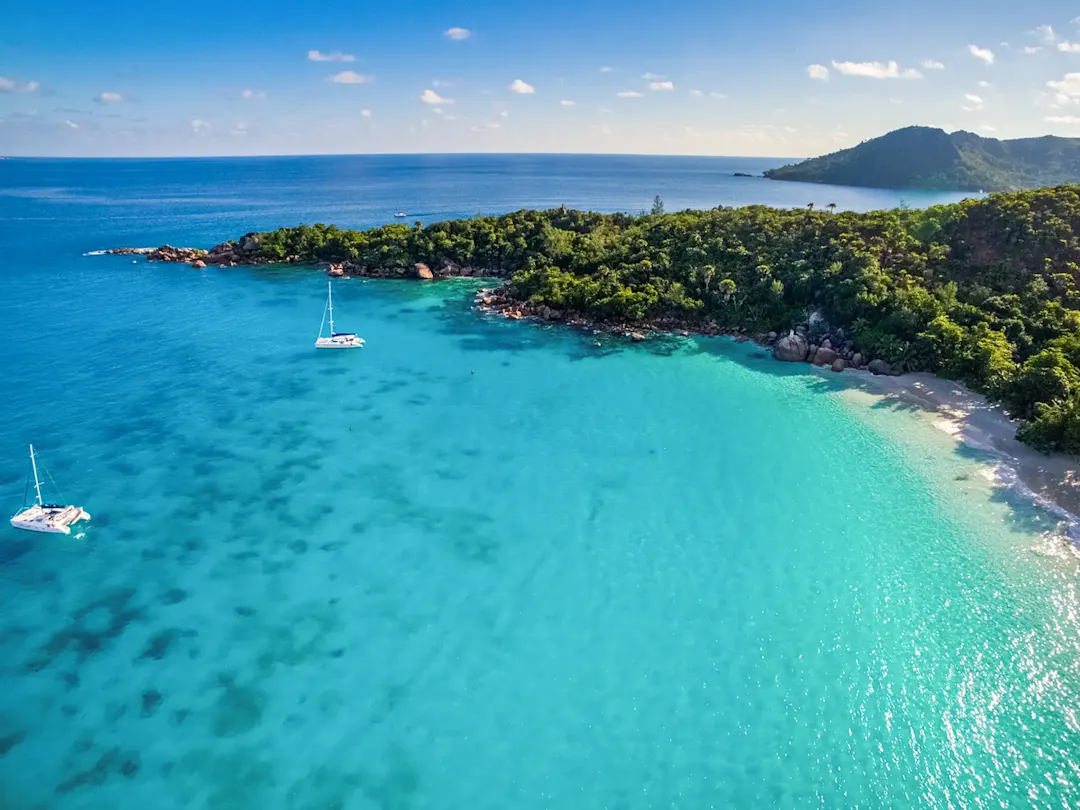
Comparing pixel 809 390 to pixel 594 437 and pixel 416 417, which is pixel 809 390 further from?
pixel 416 417

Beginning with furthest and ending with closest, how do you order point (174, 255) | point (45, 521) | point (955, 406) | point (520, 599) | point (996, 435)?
point (174, 255) → point (955, 406) → point (996, 435) → point (45, 521) → point (520, 599)

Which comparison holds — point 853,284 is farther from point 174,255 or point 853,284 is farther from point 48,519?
point 174,255

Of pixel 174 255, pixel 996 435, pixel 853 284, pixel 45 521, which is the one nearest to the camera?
pixel 45 521

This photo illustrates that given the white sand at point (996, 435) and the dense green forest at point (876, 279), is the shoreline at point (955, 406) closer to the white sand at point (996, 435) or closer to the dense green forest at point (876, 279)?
the white sand at point (996, 435)

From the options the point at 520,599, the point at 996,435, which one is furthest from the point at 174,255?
the point at 996,435

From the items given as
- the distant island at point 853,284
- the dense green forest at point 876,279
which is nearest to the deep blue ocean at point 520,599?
the distant island at point 853,284

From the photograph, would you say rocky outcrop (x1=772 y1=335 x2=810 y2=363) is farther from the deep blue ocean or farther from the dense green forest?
the dense green forest
